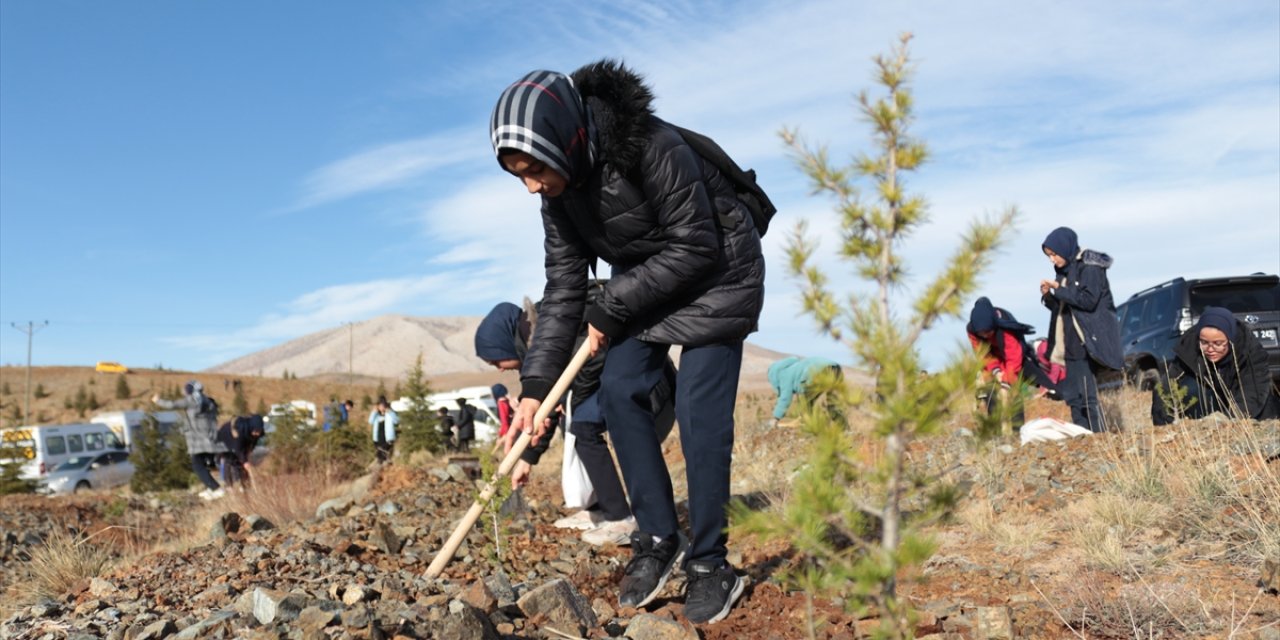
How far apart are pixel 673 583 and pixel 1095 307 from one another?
4.46 m

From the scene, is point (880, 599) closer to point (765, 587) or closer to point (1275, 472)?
point (765, 587)

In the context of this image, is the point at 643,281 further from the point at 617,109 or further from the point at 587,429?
the point at 587,429

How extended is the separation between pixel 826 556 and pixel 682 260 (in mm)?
1521

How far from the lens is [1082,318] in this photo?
735cm

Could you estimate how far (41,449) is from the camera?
26.9 meters

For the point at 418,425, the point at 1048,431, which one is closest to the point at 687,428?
the point at 1048,431

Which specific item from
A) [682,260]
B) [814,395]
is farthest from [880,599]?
[682,260]

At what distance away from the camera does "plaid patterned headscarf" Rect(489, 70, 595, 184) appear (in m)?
3.06

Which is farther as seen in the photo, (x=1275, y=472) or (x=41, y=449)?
(x=41, y=449)

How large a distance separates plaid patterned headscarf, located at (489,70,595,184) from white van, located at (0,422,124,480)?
2403 centimetres

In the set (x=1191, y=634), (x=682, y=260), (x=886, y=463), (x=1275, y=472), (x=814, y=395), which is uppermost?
(x=682, y=260)

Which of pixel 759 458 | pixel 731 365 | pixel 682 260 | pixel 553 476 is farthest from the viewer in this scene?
pixel 553 476

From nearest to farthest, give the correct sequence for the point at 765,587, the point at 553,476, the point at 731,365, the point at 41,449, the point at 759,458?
the point at 731,365 → the point at 765,587 → the point at 759,458 → the point at 553,476 → the point at 41,449

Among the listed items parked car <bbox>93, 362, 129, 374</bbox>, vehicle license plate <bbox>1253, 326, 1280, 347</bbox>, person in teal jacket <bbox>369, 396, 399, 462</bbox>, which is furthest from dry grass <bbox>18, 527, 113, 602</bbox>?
parked car <bbox>93, 362, 129, 374</bbox>
